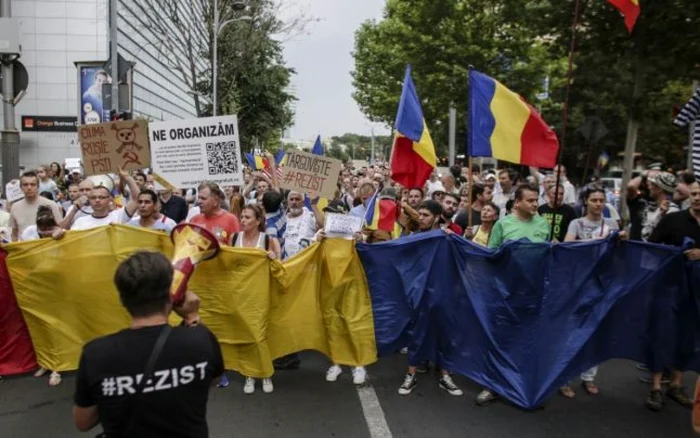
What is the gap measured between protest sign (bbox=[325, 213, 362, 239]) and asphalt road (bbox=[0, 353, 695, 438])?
51.0 inches

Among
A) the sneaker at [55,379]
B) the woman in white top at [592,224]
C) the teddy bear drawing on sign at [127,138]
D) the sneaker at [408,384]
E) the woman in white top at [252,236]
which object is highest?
the teddy bear drawing on sign at [127,138]

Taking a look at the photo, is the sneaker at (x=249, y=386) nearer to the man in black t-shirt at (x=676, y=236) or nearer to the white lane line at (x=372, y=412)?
the white lane line at (x=372, y=412)

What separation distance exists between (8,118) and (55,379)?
20.4ft

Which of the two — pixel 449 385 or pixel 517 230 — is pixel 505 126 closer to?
pixel 517 230

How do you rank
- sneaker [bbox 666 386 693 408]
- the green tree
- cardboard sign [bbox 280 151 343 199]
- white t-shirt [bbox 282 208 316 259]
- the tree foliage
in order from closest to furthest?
sneaker [bbox 666 386 693 408]
white t-shirt [bbox 282 208 316 259]
cardboard sign [bbox 280 151 343 199]
the tree foliage
the green tree

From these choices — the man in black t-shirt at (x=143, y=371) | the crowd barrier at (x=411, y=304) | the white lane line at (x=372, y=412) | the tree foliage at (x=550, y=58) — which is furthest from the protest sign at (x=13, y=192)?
the tree foliage at (x=550, y=58)

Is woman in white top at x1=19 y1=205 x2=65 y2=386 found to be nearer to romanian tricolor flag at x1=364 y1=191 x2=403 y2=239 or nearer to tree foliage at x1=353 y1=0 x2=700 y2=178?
romanian tricolor flag at x1=364 y1=191 x2=403 y2=239

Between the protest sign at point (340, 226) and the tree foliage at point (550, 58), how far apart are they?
445 centimetres

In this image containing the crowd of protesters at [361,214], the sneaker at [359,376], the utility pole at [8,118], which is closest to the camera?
the crowd of protesters at [361,214]

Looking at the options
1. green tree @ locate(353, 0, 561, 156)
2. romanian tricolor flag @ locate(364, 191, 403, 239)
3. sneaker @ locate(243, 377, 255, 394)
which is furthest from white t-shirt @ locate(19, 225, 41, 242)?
green tree @ locate(353, 0, 561, 156)

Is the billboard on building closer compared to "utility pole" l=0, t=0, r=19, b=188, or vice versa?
"utility pole" l=0, t=0, r=19, b=188

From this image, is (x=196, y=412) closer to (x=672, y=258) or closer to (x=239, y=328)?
(x=239, y=328)

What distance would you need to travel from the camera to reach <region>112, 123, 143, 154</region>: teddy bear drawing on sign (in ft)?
20.9

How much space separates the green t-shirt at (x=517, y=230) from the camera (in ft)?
17.1
